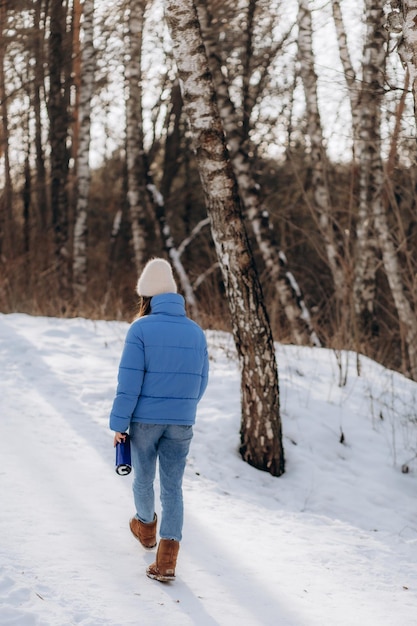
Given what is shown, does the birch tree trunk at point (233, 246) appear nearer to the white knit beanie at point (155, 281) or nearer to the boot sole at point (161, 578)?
the white knit beanie at point (155, 281)

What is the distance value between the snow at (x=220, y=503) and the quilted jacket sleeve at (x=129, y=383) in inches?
33.9

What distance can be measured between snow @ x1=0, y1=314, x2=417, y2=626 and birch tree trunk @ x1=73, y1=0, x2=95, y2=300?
5436 millimetres

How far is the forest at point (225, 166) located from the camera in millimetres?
8680

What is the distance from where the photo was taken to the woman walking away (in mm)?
3990

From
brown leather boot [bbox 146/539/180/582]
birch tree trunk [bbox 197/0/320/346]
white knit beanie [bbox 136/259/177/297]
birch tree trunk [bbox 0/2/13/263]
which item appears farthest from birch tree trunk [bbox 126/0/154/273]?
brown leather boot [bbox 146/539/180/582]

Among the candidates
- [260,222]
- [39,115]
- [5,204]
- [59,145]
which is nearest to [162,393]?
[260,222]

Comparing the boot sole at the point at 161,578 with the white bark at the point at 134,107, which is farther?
the white bark at the point at 134,107

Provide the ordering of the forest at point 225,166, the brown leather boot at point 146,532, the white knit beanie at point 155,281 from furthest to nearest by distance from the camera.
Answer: the forest at point 225,166, the brown leather boot at point 146,532, the white knit beanie at point 155,281

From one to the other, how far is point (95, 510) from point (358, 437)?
3147 mm

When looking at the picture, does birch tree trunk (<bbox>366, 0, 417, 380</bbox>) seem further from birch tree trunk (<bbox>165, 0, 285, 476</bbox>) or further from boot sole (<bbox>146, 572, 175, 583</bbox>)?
boot sole (<bbox>146, 572, 175, 583</bbox>)

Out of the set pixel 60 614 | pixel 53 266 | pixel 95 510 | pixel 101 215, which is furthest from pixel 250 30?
pixel 60 614

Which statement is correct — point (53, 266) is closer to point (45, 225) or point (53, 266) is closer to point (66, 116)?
point (66, 116)

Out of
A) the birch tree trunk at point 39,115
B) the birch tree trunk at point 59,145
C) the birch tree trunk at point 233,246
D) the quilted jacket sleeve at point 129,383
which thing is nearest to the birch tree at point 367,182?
the birch tree trunk at point 233,246

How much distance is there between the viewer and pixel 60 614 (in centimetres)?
348
